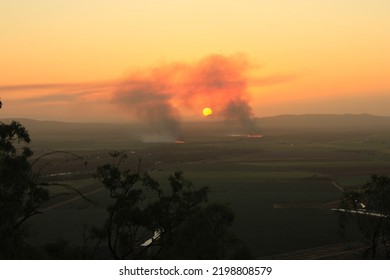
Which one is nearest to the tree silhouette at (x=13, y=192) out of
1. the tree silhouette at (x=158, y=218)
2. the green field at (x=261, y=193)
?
the green field at (x=261, y=193)

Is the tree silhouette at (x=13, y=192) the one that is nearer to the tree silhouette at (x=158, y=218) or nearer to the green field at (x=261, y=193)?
the green field at (x=261, y=193)

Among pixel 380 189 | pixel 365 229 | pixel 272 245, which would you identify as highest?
pixel 380 189

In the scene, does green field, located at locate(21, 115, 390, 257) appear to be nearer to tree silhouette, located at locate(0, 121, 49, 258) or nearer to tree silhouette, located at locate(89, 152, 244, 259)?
tree silhouette, located at locate(0, 121, 49, 258)

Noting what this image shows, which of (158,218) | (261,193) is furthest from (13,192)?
(261,193)

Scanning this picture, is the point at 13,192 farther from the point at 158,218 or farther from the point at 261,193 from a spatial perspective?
the point at 261,193

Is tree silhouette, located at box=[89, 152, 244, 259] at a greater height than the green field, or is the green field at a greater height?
tree silhouette, located at box=[89, 152, 244, 259]

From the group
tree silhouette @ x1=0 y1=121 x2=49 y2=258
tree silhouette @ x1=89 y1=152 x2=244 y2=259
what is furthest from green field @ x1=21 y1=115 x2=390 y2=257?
tree silhouette @ x1=89 y1=152 x2=244 y2=259

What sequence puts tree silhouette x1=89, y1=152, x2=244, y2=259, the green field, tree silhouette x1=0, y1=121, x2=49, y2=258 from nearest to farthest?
tree silhouette x1=0, y1=121, x2=49, y2=258, tree silhouette x1=89, y1=152, x2=244, y2=259, the green field

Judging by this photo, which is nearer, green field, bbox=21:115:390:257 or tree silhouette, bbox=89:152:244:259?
tree silhouette, bbox=89:152:244:259

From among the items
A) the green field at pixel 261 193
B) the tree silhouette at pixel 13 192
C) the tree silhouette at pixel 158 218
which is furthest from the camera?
the green field at pixel 261 193
